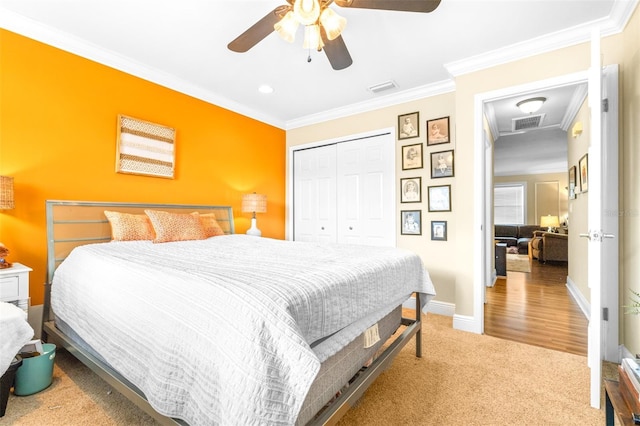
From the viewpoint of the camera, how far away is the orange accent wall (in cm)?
238

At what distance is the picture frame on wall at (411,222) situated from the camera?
3.69 m

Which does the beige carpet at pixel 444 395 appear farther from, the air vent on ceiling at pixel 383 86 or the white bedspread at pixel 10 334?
the air vent on ceiling at pixel 383 86

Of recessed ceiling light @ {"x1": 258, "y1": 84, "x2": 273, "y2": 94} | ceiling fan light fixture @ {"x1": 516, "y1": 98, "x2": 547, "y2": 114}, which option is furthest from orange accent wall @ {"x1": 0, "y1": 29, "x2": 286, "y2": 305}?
ceiling fan light fixture @ {"x1": 516, "y1": 98, "x2": 547, "y2": 114}

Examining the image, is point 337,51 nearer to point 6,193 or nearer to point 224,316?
point 224,316

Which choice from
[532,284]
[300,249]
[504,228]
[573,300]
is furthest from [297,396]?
[504,228]

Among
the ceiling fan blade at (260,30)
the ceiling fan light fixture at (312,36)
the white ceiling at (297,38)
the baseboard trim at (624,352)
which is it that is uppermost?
the white ceiling at (297,38)

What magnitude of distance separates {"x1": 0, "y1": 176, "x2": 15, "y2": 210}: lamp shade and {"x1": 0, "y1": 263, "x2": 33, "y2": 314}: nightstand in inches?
17.3

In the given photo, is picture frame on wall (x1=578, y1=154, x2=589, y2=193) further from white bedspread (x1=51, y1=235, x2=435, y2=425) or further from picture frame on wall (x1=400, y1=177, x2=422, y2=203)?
white bedspread (x1=51, y1=235, x2=435, y2=425)

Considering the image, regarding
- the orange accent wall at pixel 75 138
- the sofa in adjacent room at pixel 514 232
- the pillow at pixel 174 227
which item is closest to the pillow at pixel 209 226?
the pillow at pixel 174 227

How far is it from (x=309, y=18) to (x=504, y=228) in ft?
33.1

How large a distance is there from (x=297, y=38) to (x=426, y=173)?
2078 millimetres

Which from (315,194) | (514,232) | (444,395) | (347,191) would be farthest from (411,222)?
(514,232)

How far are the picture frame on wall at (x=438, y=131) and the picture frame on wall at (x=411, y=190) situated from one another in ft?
1.56

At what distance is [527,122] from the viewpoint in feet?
16.3
